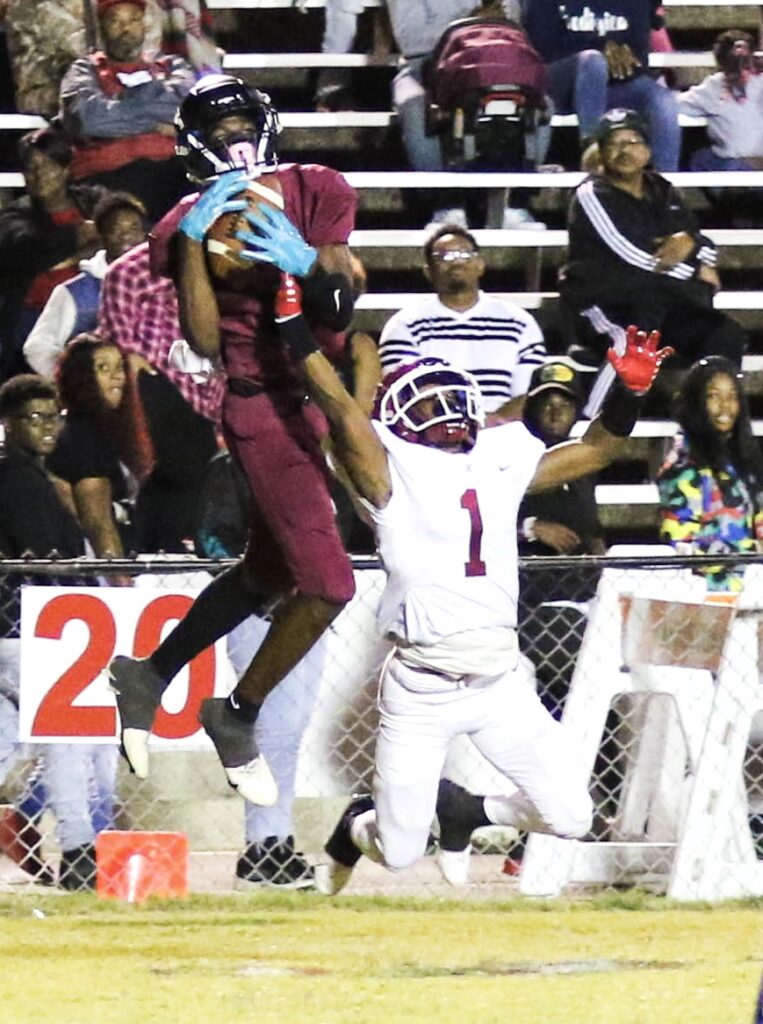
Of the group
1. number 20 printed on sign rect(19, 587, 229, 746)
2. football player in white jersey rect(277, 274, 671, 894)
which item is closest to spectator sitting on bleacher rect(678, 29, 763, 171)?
number 20 printed on sign rect(19, 587, 229, 746)

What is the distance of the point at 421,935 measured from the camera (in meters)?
7.96

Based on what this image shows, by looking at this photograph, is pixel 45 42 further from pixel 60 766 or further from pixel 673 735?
pixel 673 735

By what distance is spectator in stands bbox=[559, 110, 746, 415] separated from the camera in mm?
10219

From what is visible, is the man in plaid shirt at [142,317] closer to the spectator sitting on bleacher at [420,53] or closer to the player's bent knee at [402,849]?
the spectator sitting on bleacher at [420,53]

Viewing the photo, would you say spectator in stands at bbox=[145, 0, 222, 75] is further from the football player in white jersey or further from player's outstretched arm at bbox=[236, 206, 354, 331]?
player's outstretched arm at bbox=[236, 206, 354, 331]

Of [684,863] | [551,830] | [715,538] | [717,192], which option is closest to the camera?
[551,830]

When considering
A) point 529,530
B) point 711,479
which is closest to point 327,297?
point 529,530

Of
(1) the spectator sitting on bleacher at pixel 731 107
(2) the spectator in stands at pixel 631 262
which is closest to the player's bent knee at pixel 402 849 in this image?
(2) the spectator in stands at pixel 631 262

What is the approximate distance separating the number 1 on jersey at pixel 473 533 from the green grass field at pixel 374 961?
1.26 metres

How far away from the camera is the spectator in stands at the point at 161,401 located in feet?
29.7

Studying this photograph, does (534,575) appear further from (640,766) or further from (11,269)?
(11,269)

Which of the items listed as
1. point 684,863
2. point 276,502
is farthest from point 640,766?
point 276,502

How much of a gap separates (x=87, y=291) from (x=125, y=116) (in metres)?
0.95

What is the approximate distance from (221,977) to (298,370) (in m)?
2.11
